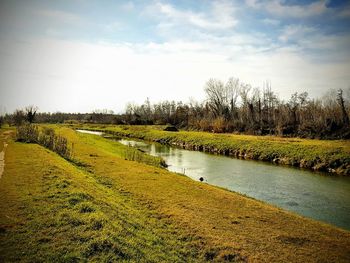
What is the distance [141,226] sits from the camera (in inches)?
480

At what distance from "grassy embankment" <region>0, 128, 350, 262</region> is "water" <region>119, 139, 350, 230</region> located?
15.5 ft

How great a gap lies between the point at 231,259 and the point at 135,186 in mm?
10185

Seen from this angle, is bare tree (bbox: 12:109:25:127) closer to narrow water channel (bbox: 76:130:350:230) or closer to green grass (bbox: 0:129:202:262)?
narrow water channel (bbox: 76:130:350:230)

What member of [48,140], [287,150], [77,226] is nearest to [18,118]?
[48,140]

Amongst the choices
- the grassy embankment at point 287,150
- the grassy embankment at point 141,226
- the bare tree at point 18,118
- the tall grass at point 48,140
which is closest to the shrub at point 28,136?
the tall grass at point 48,140

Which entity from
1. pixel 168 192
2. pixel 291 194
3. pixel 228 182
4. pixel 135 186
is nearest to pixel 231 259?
pixel 168 192

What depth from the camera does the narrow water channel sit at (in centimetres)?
1881

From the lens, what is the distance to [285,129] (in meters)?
56.9

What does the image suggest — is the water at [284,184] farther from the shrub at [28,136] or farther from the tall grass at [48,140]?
the shrub at [28,136]

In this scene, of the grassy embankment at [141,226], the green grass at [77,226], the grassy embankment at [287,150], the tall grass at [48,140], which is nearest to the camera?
the green grass at [77,226]

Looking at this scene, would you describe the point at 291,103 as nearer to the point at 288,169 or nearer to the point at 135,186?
the point at 288,169

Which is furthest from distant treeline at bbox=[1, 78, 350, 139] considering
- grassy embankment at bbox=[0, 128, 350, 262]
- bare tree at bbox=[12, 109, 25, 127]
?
grassy embankment at bbox=[0, 128, 350, 262]

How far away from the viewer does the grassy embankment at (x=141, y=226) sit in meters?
9.60

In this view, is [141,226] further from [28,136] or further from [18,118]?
[18,118]
